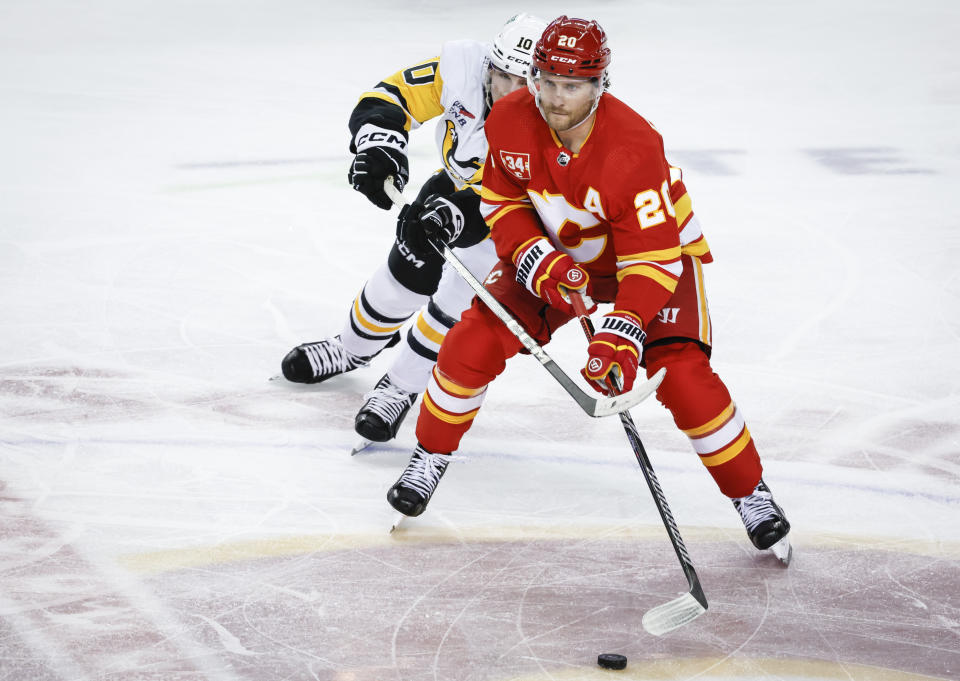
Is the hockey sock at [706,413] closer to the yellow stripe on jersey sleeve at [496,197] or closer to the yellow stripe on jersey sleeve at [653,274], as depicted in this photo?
the yellow stripe on jersey sleeve at [653,274]

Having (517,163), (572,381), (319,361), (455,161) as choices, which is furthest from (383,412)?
(517,163)

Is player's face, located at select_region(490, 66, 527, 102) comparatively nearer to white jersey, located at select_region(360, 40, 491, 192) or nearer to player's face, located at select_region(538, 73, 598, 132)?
white jersey, located at select_region(360, 40, 491, 192)

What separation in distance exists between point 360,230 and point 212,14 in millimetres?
4193

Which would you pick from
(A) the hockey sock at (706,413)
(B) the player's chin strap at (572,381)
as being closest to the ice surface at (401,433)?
(A) the hockey sock at (706,413)

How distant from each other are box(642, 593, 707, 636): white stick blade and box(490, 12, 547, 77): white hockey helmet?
1.26m

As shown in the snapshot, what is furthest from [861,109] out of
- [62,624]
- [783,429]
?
[62,624]

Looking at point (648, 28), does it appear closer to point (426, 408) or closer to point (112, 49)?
point (112, 49)

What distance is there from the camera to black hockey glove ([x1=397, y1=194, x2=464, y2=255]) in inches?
114

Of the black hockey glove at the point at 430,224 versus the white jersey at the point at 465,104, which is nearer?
the black hockey glove at the point at 430,224

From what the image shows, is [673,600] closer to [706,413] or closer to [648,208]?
[706,413]

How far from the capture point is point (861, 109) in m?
6.22

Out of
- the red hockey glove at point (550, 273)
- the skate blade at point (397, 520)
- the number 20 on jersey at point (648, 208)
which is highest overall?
the number 20 on jersey at point (648, 208)

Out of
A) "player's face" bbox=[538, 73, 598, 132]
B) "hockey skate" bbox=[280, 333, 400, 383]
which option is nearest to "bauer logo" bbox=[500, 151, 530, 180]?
"player's face" bbox=[538, 73, 598, 132]

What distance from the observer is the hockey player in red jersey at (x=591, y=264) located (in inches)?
93.4
